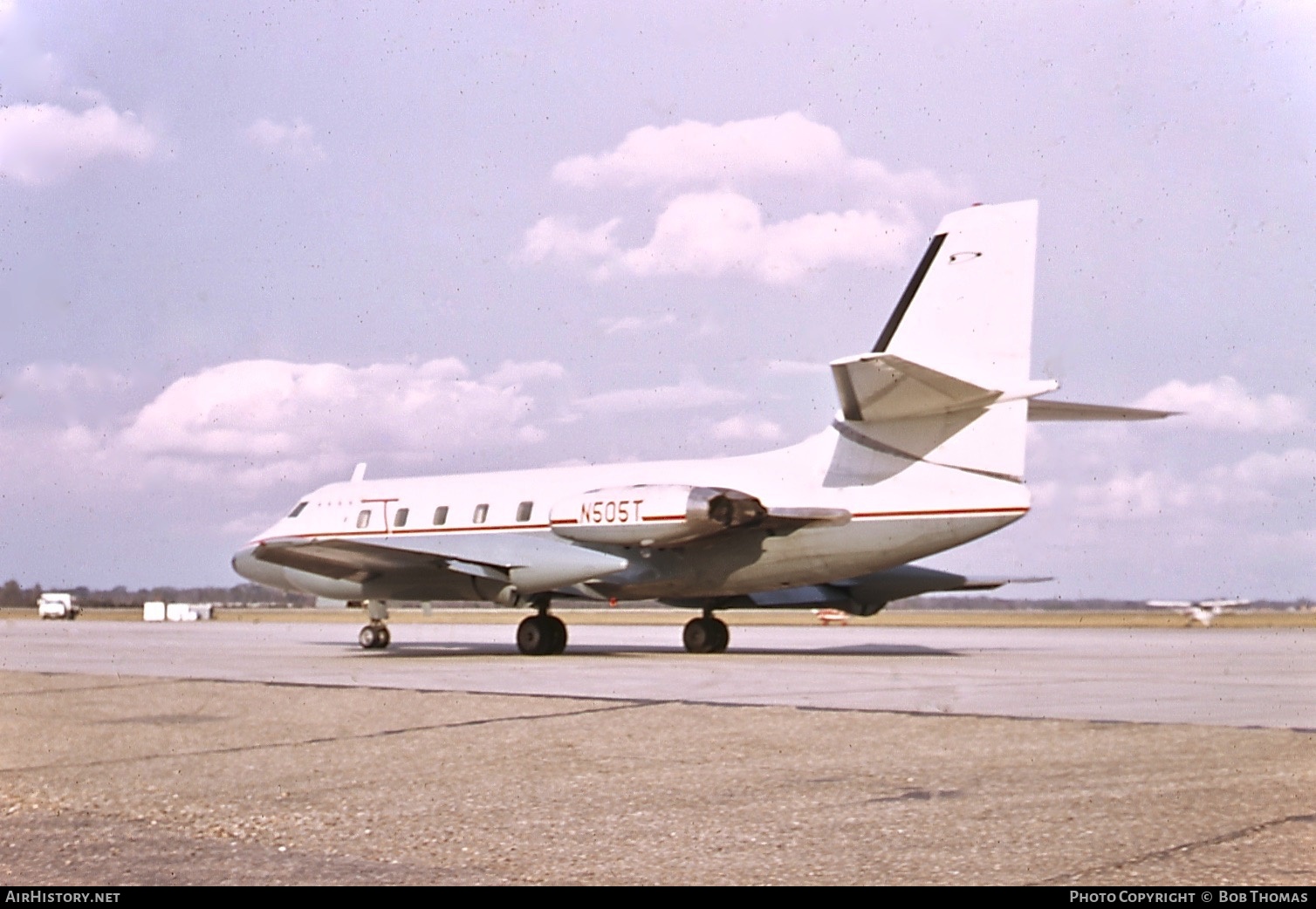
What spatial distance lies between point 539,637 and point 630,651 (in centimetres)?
288

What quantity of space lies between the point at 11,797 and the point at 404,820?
2800 mm

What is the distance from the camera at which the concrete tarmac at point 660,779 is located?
6.16m

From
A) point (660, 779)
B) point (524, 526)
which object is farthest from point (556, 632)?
point (660, 779)

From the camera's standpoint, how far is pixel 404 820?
732 cm

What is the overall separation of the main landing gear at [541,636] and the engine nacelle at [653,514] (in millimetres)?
1686

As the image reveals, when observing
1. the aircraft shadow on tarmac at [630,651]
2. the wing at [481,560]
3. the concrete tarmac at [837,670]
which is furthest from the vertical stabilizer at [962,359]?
the wing at [481,560]

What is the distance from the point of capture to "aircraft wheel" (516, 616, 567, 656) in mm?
25359

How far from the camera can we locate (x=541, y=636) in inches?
998

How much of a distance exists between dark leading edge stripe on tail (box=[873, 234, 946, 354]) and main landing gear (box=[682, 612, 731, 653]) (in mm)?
7054

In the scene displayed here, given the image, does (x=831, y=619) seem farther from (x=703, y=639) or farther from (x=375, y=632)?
(x=375, y=632)

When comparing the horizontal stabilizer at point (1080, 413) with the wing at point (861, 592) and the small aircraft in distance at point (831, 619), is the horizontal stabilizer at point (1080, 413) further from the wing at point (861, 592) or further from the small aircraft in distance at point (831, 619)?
the small aircraft in distance at point (831, 619)

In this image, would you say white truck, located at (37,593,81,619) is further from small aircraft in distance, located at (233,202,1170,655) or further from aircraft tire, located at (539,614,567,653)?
aircraft tire, located at (539,614,567,653)

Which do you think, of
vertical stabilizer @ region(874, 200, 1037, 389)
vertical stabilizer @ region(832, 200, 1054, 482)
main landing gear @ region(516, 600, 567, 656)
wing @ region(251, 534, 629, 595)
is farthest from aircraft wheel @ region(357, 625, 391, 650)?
vertical stabilizer @ region(874, 200, 1037, 389)
